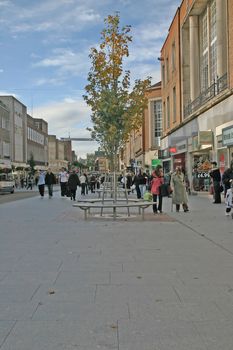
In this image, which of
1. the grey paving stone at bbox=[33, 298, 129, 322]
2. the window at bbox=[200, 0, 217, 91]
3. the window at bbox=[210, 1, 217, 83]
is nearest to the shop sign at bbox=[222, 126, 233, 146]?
the window at bbox=[200, 0, 217, 91]

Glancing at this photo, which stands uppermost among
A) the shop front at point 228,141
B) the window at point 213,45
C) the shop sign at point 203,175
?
the window at point 213,45

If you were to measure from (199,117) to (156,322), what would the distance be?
79.9 ft

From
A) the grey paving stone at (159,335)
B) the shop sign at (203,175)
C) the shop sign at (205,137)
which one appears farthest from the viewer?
the shop sign at (203,175)

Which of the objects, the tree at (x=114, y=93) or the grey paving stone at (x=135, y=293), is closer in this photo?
the grey paving stone at (x=135, y=293)

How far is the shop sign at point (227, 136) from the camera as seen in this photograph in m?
20.8

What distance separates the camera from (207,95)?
89.2 ft

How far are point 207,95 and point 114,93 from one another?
675 cm

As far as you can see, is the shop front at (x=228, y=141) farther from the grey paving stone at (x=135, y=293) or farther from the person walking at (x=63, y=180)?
the grey paving stone at (x=135, y=293)

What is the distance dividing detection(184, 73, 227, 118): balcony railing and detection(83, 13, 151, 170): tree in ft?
11.7

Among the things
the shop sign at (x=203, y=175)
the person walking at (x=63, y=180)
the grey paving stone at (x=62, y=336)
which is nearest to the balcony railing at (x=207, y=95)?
the shop sign at (x=203, y=175)

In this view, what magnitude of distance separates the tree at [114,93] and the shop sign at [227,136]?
4560 mm

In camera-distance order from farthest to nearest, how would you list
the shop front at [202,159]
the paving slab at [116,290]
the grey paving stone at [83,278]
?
the shop front at [202,159], the grey paving stone at [83,278], the paving slab at [116,290]

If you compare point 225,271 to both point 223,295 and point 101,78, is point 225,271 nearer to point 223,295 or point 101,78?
point 223,295

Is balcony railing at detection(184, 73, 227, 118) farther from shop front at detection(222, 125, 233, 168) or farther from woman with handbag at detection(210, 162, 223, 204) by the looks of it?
woman with handbag at detection(210, 162, 223, 204)
